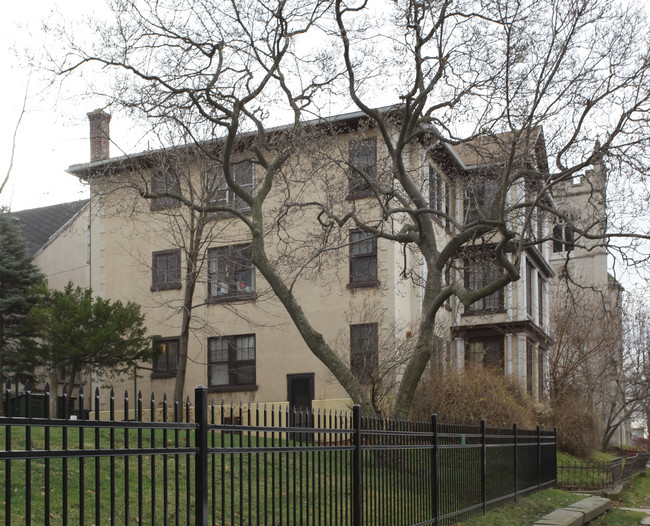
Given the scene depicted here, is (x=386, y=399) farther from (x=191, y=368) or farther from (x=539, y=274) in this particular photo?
(x=539, y=274)

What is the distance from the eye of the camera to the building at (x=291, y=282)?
24.1 metres

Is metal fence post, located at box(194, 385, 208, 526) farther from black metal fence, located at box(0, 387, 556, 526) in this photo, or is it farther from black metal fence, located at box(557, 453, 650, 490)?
black metal fence, located at box(557, 453, 650, 490)

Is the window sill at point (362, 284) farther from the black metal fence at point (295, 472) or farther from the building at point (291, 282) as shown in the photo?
the black metal fence at point (295, 472)

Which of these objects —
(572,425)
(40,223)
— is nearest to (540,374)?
(572,425)

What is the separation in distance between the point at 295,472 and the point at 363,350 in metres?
18.0

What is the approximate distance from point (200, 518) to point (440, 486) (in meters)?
5.74

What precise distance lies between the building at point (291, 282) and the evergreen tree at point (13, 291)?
3.22m

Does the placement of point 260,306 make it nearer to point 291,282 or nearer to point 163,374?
point 163,374

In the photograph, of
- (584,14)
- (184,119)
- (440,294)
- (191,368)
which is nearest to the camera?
(584,14)

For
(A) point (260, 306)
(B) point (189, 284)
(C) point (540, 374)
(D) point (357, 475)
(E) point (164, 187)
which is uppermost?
(E) point (164, 187)

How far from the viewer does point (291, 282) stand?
23.2 meters

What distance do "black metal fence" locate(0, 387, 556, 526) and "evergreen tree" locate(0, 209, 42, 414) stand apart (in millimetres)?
13368

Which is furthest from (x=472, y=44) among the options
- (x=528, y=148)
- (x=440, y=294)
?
(x=440, y=294)

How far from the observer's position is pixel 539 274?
36625 mm
